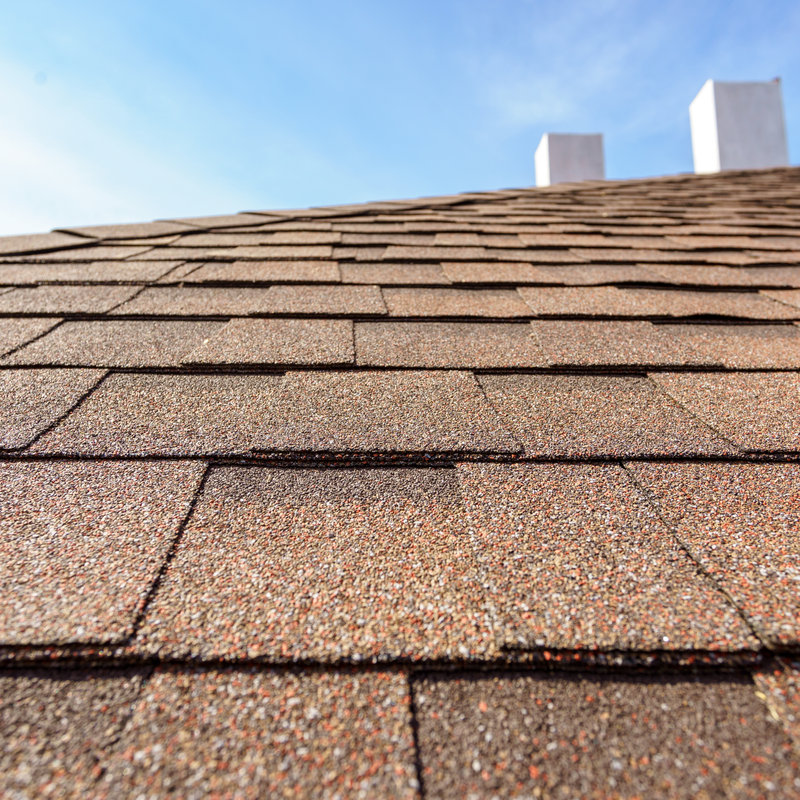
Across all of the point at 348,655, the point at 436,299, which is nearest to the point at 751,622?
the point at 348,655

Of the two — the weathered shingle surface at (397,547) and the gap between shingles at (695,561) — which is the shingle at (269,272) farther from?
the gap between shingles at (695,561)

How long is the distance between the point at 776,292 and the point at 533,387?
1295mm

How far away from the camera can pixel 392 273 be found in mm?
2020

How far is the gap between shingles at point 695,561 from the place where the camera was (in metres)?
0.63

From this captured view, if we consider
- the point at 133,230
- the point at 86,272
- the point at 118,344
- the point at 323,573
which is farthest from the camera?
the point at 133,230

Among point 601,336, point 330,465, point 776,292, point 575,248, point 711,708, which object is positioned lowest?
point 711,708

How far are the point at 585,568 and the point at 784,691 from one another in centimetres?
24

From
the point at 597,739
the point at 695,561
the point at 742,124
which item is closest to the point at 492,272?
the point at 695,561

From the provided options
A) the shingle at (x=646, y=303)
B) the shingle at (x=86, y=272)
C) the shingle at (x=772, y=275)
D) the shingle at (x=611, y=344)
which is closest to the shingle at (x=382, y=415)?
the shingle at (x=611, y=344)

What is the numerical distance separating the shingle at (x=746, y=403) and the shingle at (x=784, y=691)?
53 cm

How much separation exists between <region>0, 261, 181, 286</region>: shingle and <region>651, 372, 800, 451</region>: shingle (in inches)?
69.6

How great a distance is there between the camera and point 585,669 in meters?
0.60

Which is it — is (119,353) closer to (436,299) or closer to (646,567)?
(436,299)

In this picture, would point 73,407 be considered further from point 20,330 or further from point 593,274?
point 593,274
